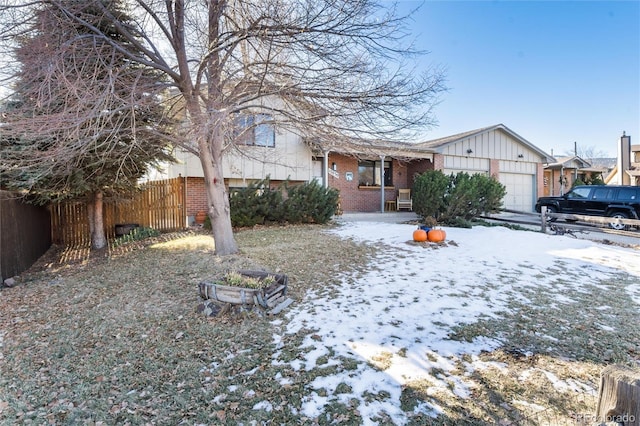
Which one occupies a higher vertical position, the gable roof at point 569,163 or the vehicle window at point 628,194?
the gable roof at point 569,163

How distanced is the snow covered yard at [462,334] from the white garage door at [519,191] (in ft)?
38.7

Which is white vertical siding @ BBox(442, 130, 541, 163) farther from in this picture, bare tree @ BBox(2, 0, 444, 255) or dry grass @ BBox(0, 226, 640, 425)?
dry grass @ BBox(0, 226, 640, 425)

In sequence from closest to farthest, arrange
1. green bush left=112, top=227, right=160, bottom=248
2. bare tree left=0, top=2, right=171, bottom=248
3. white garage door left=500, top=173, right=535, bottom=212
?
bare tree left=0, top=2, right=171, bottom=248
green bush left=112, top=227, right=160, bottom=248
white garage door left=500, top=173, right=535, bottom=212

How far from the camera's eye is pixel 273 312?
4.39m

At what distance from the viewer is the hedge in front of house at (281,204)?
1041 centimetres

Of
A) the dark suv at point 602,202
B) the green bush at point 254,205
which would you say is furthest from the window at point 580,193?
the green bush at point 254,205

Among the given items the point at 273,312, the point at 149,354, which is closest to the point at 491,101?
the point at 273,312

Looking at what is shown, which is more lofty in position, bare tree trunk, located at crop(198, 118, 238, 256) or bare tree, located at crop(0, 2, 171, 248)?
bare tree, located at crop(0, 2, 171, 248)

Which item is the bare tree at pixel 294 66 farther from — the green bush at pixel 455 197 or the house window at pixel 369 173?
the house window at pixel 369 173

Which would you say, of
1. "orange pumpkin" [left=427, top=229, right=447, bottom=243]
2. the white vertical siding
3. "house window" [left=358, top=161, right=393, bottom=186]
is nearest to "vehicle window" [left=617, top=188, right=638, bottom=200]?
the white vertical siding

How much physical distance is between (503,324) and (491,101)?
15.1 meters

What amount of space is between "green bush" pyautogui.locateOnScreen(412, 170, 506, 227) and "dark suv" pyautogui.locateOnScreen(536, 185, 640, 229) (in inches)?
136

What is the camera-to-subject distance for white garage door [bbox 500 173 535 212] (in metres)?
17.9

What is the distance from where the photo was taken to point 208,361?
342cm
